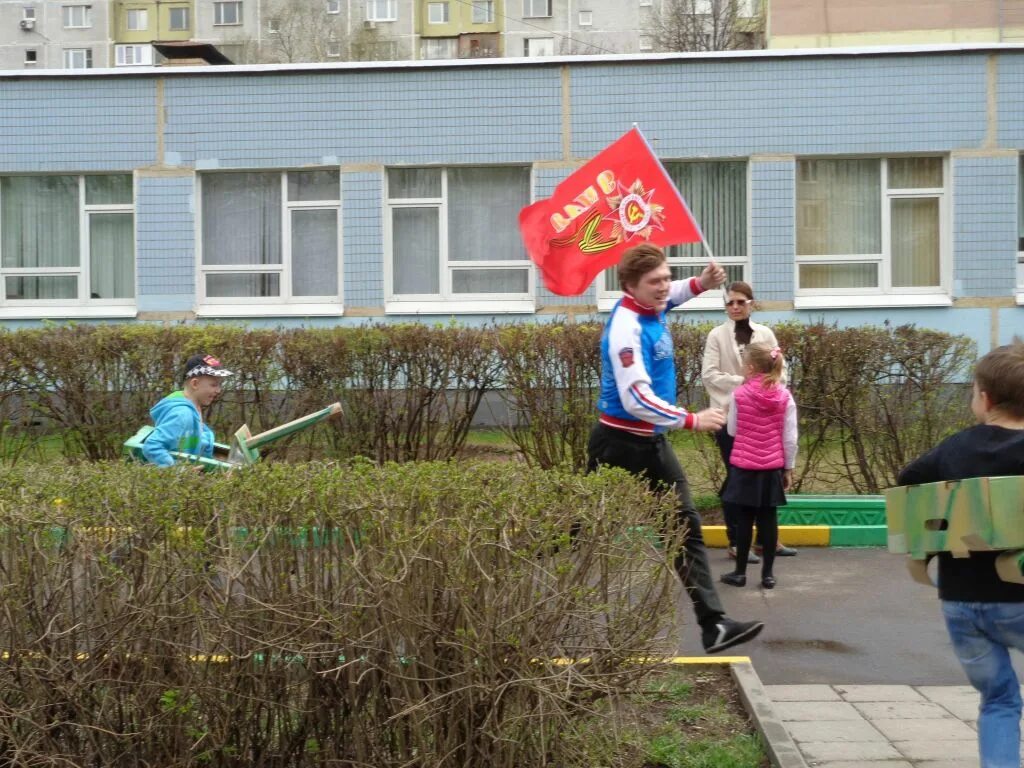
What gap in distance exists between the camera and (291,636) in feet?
13.7

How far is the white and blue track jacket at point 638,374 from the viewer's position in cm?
596

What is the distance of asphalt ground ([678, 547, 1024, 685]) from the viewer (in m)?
6.42

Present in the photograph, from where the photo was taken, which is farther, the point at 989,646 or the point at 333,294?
the point at 333,294

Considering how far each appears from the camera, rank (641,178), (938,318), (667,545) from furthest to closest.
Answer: (938,318), (641,178), (667,545)

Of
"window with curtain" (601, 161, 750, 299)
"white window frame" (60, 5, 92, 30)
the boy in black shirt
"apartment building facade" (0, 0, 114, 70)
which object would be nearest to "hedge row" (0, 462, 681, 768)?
the boy in black shirt

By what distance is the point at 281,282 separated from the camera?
1828 cm

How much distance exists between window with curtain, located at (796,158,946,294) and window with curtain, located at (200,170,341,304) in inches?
258

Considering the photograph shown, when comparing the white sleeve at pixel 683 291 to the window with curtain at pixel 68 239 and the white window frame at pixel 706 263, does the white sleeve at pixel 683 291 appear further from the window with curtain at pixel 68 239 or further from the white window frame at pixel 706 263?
the window with curtain at pixel 68 239

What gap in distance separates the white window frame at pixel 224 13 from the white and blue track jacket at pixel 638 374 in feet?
234

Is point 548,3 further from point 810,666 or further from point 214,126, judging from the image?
point 810,666

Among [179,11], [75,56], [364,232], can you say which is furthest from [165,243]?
[75,56]

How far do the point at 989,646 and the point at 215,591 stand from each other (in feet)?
8.35

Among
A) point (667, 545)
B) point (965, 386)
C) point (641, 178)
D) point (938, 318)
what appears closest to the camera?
point (667, 545)

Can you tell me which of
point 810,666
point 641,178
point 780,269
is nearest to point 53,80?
point 780,269
